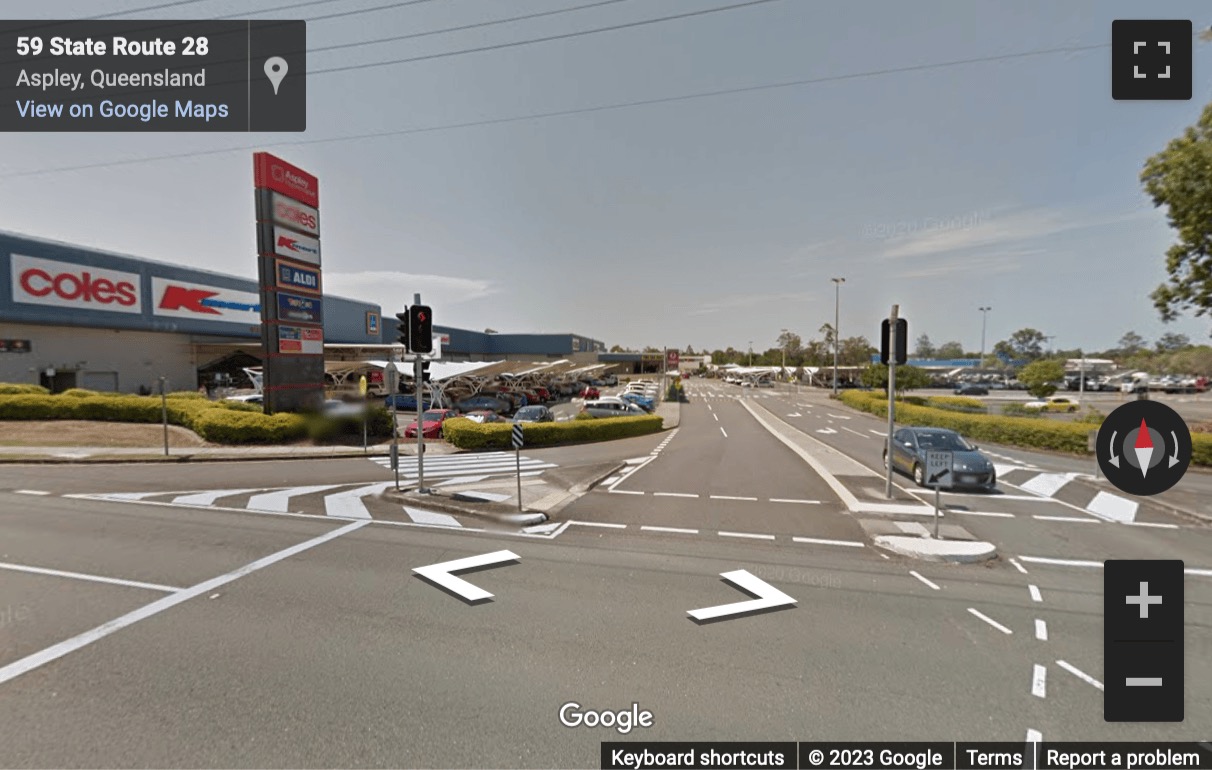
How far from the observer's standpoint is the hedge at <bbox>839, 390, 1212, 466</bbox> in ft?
47.1

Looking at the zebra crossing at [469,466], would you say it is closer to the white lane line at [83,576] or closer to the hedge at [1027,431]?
the white lane line at [83,576]

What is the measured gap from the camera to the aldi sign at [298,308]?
1988cm

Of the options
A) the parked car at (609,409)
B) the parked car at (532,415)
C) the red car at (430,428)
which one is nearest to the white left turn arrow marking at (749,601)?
the red car at (430,428)

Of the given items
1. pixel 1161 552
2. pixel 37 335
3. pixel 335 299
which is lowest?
pixel 1161 552

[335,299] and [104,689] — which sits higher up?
A: [335,299]

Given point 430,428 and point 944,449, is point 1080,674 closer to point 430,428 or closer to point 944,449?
point 944,449

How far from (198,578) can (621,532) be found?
6.02 m

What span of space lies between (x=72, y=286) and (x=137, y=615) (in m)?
34.8

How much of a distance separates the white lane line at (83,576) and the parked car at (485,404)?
20.7m

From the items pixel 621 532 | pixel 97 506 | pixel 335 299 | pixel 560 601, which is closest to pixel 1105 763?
pixel 560 601

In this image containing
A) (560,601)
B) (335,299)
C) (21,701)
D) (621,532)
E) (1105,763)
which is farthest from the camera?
A: (335,299)

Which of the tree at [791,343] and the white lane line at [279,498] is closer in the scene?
the white lane line at [279,498]

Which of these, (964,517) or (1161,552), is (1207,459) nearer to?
(1161,552)

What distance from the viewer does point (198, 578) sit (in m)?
6.09
